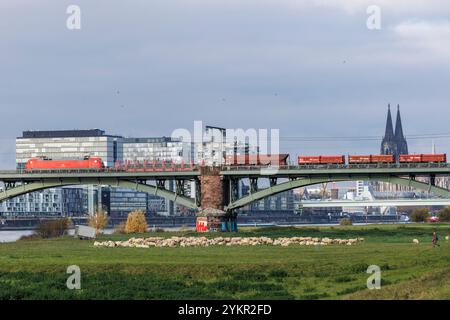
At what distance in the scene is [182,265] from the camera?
69.8 metres

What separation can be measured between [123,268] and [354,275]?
1682cm

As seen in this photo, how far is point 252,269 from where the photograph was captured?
6731 cm

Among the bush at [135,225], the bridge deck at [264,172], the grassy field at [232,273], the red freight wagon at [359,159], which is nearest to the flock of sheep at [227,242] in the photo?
the grassy field at [232,273]

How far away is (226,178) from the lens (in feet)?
493

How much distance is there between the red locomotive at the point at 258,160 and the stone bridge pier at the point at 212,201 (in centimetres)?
431

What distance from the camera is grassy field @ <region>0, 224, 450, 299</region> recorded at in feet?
179

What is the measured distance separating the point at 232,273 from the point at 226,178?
3352 inches

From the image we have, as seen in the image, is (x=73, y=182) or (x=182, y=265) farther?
(x=73, y=182)

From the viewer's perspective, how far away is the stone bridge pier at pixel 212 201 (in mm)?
148000

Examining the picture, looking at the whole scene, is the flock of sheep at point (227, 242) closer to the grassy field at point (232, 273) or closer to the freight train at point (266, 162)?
the grassy field at point (232, 273)

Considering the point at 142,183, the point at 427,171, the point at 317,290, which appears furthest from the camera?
the point at 142,183
